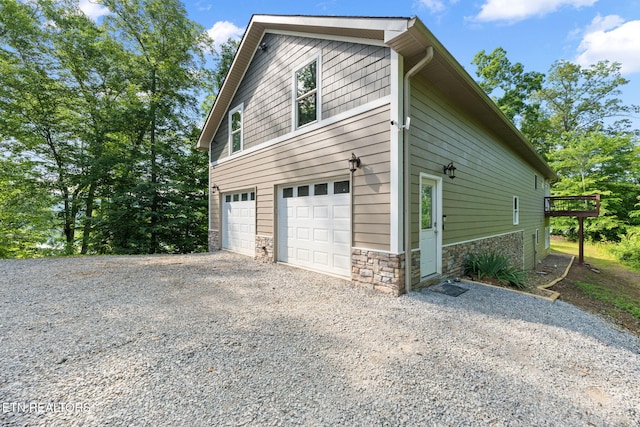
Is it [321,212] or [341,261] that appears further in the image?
[321,212]

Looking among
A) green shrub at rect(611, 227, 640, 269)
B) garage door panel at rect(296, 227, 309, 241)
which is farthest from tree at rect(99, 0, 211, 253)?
green shrub at rect(611, 227, 640, 269)

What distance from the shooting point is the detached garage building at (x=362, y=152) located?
4.11 m

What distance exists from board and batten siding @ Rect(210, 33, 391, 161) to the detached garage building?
0.03 m

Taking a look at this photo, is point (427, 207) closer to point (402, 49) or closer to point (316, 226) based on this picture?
point (316, 226)

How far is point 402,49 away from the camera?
394 centimetres

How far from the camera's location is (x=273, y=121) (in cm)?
660

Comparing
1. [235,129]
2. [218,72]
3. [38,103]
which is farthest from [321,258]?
[218,72]

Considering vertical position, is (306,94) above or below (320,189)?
above

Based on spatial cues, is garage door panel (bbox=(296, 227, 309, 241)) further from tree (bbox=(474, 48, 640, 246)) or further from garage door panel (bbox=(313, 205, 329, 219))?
tree (bbox=(474, 48, 640, 246))

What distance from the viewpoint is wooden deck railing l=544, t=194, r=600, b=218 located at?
10773 millimetres

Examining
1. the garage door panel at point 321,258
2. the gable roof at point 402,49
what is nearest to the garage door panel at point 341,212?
the garage door panel at point 321,258

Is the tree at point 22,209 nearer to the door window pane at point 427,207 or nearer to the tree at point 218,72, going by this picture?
the tree at point 218,72

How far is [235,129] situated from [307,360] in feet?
25.5

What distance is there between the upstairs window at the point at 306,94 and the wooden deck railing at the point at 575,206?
12340 millimetres
